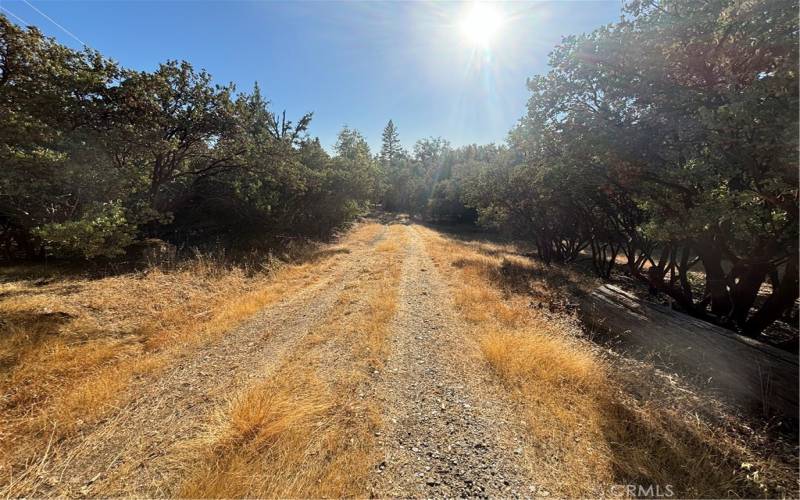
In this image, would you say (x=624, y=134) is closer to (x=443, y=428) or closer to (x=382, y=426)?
(x=443, y=428)

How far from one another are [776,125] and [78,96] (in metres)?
16.8

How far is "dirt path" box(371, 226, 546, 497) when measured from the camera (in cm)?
308

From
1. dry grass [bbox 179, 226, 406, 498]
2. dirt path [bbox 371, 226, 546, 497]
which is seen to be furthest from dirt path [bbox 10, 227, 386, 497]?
dirt path [bbox 371, 226, 546, 497]

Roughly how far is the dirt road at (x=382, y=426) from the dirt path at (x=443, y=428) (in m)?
0.01

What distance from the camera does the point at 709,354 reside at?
6.08 m

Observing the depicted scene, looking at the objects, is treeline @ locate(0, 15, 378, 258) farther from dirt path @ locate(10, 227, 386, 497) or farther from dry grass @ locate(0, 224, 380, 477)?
dirt path @ locate(10, 227, 386, 497)

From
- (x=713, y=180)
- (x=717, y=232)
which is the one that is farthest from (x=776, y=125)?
(x=717, y=232)

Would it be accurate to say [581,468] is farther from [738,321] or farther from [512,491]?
[738,321]

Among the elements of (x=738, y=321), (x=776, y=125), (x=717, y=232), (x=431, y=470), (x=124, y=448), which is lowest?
(x=124, y=448)

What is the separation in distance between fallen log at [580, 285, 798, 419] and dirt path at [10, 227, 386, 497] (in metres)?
8.77

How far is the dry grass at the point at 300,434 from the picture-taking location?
297cm

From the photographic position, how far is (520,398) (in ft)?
14.8

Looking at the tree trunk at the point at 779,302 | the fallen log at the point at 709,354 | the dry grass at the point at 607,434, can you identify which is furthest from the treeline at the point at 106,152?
the tree trunk at the point at 779,302

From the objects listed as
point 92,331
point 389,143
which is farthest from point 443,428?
point 389,143
